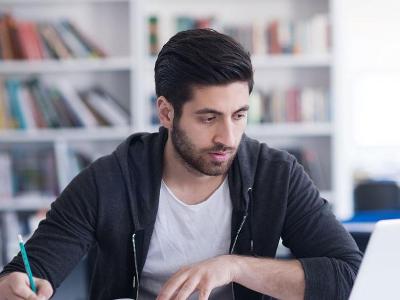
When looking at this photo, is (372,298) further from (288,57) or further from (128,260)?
(288,57)

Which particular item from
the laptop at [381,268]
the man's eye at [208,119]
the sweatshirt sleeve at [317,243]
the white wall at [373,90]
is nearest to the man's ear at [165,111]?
the man's eye at [208,119]

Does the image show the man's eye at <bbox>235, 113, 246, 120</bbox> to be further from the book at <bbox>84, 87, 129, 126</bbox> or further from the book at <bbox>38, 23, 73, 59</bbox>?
the book at <bbox>38, 23, 73, 59</bbox>

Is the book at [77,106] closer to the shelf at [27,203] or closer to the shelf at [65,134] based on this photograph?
the shelf at [65,134]

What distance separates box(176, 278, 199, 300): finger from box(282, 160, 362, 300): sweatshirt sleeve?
27 cm

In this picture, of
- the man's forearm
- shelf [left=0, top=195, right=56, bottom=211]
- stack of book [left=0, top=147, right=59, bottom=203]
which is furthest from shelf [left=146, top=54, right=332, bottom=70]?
the man's forearm

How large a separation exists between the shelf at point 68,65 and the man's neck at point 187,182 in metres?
2.40

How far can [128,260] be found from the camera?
A: 173cm

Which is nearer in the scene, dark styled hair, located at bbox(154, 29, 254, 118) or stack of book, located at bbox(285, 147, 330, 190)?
dark styled hair, located at bbox(154, 29, 254, 118)

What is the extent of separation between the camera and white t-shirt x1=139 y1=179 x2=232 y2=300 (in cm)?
171

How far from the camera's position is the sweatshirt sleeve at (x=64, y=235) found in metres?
1.58

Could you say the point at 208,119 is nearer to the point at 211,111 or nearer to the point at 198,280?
the point at 211,111

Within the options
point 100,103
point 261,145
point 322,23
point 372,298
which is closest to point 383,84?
point 322,23

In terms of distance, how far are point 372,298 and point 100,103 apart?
128 inches

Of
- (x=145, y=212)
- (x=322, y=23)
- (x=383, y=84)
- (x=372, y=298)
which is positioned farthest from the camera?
(x=383, y=84)
